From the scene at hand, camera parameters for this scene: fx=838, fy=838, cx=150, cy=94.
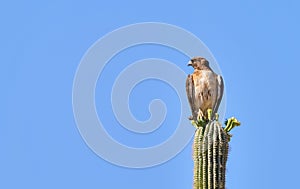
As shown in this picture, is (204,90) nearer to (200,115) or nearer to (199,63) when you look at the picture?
(199,63)

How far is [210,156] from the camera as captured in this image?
474 inches

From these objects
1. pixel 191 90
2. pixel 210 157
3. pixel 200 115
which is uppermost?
pixel 191 90

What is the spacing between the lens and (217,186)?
11.8 m

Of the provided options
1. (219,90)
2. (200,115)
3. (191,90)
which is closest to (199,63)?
(191,90)

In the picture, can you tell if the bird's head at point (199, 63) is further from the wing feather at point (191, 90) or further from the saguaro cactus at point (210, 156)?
the saguaro cactus at point (210, 156)

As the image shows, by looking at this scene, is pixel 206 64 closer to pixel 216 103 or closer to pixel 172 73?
pixel 216 103

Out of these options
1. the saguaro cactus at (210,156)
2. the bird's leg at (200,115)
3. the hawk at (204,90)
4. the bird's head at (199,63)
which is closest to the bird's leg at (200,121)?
the bird's leg at (200,115)

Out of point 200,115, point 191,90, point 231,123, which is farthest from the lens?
point 191,90

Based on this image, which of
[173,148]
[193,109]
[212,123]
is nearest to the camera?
[212,123]

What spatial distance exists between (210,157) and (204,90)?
2.38m

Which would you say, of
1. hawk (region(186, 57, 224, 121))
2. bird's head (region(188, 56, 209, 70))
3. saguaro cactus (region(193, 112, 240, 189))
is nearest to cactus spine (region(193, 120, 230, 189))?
saguaro cactus (region(193, 112, 240, 189))

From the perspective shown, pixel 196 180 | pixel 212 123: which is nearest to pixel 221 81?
pixel 212 123

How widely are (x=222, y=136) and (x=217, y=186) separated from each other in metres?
0.81

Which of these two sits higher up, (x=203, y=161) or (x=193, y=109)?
(x=193, y=109)
